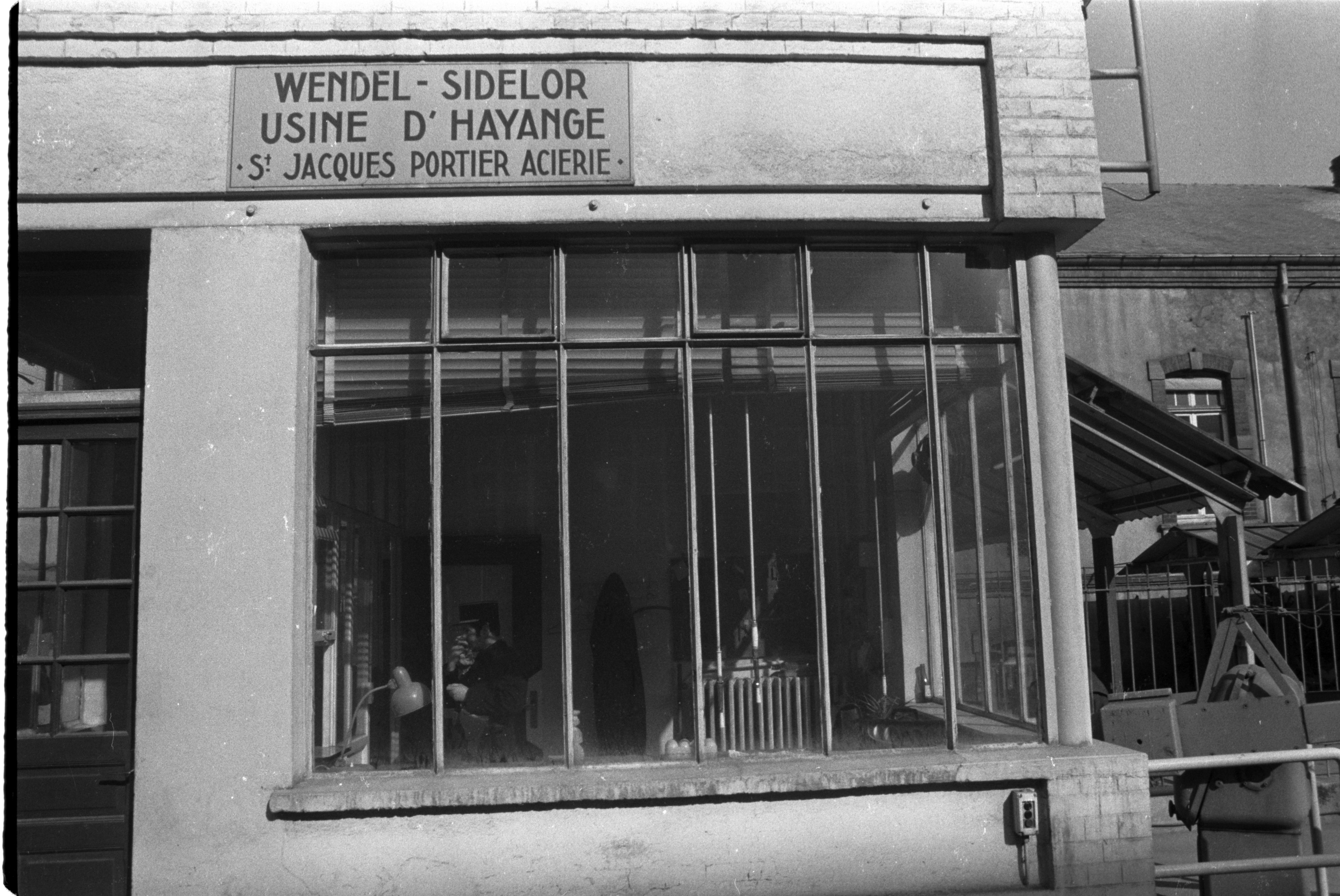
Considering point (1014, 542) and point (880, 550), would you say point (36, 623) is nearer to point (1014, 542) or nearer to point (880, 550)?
point (880, 550)

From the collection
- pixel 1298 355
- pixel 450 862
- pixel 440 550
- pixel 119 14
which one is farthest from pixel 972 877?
pixel 1298 355

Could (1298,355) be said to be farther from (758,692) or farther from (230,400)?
(230,400)

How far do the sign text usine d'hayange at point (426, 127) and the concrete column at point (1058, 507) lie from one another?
2.61 metres

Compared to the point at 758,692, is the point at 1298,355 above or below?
above

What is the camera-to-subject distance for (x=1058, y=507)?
6.69 meters

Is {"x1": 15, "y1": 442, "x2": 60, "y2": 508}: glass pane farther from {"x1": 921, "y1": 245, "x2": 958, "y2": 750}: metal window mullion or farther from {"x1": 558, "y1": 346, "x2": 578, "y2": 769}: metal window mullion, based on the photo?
{"x1": 921, "y1": 245, "x2": 958, "y2": 750}: metal window mullion

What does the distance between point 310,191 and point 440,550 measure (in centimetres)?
218

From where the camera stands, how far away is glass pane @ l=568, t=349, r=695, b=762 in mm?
6547

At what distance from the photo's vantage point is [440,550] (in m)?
6.55

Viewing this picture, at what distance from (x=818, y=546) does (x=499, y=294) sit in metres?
2.38

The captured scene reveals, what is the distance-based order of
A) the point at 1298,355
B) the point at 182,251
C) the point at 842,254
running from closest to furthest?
the point at 182,251, the point at 842,254, the point at 1298,355

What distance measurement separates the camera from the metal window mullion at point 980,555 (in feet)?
22.1

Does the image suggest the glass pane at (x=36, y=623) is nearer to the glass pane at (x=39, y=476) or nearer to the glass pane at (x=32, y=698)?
the glass pane at (x=32, y=698)

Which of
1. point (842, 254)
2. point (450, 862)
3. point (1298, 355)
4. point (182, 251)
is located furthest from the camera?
point (1298, 355)
